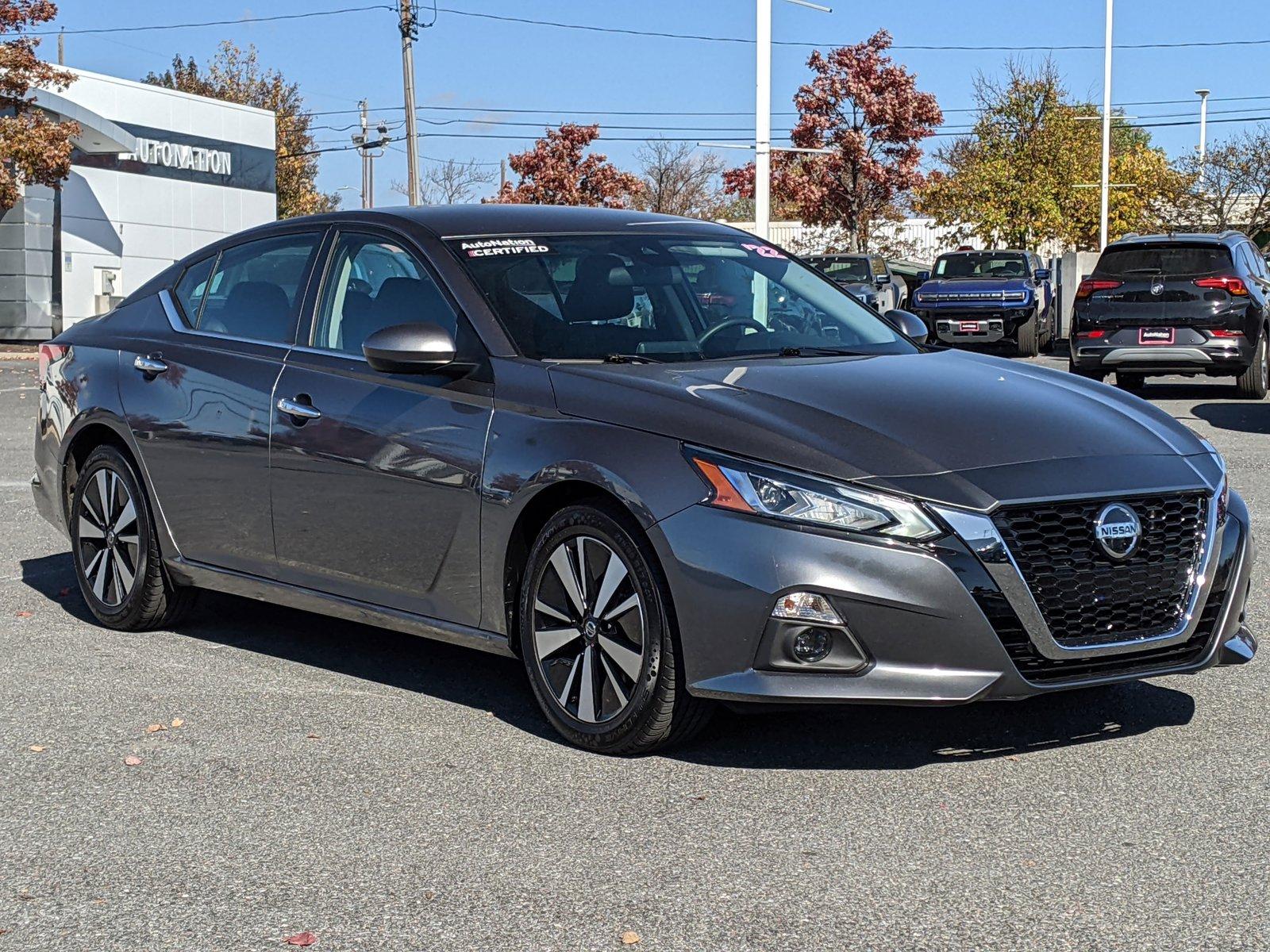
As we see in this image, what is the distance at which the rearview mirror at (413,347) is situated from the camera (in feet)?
17.6

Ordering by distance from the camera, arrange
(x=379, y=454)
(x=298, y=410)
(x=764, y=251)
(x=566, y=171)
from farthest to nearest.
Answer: (x=566, y=171) → (x=764, y=251) → (x=298, y=410) → (x=379, y=454)

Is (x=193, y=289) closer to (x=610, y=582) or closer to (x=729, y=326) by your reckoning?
(x=729, y=326)

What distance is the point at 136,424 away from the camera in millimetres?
6758

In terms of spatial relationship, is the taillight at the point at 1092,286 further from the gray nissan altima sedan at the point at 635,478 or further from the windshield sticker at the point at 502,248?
the windshield sticker at the point at 502,248

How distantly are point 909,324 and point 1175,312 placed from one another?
40.1ft

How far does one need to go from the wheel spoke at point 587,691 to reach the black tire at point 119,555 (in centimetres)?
239

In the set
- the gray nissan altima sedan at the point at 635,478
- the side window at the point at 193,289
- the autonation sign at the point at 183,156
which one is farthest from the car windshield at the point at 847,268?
the gray nissan altima sedan at the point at 635,478

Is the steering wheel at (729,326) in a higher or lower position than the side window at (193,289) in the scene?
lower

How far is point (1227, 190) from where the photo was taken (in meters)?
52.5

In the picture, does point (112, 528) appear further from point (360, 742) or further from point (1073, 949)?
point (1073, 949)

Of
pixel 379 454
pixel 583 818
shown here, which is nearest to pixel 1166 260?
pixel 379 454

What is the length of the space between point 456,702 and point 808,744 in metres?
1.27

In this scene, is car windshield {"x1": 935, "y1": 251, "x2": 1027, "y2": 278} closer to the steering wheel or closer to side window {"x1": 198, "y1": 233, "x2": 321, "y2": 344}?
side window {"x1": 198, "y1": 233, "x2": 321, "y2": 344}

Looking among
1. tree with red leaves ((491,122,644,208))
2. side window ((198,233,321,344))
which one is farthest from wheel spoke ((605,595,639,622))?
tree with red leaves ((491,122,644,208))
